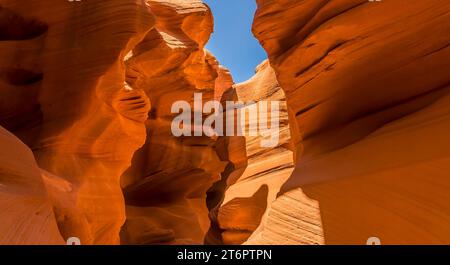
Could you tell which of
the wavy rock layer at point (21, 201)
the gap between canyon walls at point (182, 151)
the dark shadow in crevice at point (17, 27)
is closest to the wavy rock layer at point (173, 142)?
the gap between canyon walls at point (182, 151)

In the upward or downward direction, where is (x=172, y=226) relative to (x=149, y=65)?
downward

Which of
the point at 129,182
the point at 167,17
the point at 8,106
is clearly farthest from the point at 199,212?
the point at 8,106

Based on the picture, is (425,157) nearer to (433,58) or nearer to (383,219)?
(383,219)

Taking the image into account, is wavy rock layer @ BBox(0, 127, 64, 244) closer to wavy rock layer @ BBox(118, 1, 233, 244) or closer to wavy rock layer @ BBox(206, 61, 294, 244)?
wavy rock layer @ BBox(206, 61, 294, 244)

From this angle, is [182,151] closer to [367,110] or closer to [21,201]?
[367,110]

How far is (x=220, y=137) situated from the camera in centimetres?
1658

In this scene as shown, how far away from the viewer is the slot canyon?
3.76 metres

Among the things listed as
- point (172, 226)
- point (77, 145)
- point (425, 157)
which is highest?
point (425, 157)

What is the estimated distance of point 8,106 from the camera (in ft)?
27.3

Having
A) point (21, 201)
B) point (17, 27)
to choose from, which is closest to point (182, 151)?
point (17, 27)

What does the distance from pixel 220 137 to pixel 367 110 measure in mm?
11871

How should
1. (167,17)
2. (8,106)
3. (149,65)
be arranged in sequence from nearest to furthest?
(8,106) → (149,65) → (167,17)
